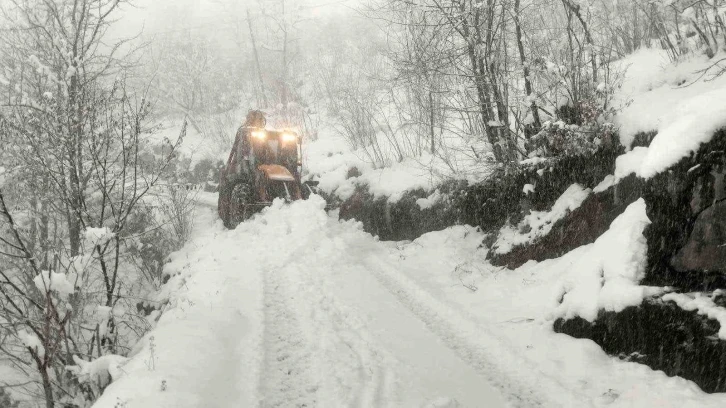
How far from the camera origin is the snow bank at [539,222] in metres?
7.06

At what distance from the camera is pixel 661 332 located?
452 centimetres

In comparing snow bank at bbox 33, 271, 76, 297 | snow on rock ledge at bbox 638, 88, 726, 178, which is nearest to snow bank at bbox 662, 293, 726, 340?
snow on rock ledge at bbox 638, 88, 726, 178

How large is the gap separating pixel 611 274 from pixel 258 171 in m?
9.92

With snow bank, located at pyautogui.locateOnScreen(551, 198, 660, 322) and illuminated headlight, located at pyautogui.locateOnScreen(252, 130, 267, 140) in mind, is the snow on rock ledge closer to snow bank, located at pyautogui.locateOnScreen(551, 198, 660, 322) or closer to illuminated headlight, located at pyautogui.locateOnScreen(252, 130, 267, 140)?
snow bank, located at pyautogui.locateOnScreen(551, 198, 660, 322)

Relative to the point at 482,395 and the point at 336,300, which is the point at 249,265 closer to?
the point at 336,300

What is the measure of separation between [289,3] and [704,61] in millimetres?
32235

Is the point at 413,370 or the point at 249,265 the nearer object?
the point at 413,370

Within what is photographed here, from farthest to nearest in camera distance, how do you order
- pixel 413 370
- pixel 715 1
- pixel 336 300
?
1. pixel 336 300
2. pixel 715 1
3. pixel 413 370

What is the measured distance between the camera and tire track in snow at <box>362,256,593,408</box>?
437cm

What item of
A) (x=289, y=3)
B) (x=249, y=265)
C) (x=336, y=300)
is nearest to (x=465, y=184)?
(x=336, y=300)

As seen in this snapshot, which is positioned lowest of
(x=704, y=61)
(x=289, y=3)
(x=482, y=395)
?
(x=482, y=395)

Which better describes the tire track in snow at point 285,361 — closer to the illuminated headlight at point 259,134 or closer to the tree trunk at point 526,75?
the tree trunk at point 526,75

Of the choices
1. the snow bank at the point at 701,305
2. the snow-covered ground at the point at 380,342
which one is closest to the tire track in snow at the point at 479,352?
the snow-covered ground at the point at 380,342

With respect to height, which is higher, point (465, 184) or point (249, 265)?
point (465, 184)
